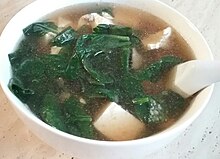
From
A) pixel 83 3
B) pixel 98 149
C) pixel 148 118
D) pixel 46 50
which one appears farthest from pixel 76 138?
pixel 83 3

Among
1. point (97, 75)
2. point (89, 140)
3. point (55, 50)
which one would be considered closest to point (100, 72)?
point (97, 75)

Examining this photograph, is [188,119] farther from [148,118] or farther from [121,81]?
[121,81]

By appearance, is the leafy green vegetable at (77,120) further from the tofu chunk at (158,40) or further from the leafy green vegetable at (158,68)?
the tofu chunk at (158,40)

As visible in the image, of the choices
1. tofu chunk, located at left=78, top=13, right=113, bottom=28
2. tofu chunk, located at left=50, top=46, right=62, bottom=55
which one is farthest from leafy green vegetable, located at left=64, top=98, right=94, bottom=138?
tofu chunk, located at left=78, top=13, right=113, bottom=28

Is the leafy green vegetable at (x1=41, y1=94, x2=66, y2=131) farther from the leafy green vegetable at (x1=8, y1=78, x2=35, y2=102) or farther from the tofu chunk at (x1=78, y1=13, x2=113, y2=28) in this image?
the tofu chunk at (x1=78, y1=13, x2=113, y2=28)

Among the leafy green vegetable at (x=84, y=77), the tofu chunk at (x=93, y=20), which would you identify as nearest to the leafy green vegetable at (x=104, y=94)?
the leafy green vegetable at (x=84, y=77)
